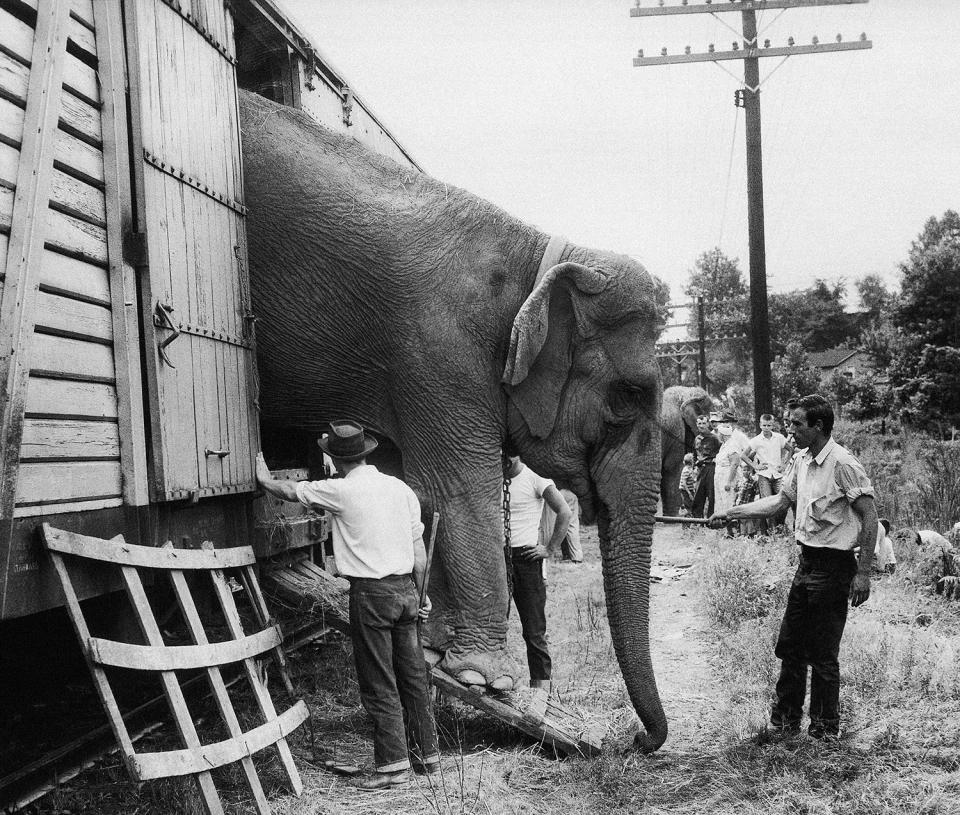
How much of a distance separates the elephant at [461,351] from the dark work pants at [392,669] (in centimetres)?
40

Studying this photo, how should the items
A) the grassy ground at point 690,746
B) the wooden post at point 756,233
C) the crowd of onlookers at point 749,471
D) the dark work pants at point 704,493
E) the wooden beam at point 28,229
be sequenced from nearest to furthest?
the wooden beam at point 28,229 < the grassy ground at point 690,746 < the crowd of onlookers at point 749,471 < the wooden post at point 756,233 < the dark work pants at point 704,493

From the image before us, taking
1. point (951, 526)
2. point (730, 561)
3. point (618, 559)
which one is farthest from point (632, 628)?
point (951, 526)

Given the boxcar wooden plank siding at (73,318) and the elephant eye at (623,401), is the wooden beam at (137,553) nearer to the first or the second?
the boxcar wooden plank siding at (73,318)

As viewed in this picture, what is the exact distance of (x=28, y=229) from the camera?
11.3 ft

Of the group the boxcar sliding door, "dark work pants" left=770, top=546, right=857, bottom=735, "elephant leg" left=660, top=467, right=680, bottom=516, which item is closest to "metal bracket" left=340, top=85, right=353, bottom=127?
the boxcar sliding door

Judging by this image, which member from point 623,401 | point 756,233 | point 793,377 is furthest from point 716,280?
point 623,401

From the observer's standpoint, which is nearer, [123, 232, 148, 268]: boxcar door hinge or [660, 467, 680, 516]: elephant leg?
[123, 232, 148, 268]: boxcar door hinge

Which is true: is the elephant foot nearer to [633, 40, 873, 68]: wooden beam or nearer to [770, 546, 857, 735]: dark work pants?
[770, 546, 857, 735]: dark work pants

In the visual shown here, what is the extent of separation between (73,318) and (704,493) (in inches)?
542

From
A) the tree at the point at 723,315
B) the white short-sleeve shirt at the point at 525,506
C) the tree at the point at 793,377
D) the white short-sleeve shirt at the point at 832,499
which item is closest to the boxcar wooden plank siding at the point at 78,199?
the white short-sleeve shirt at the point at 525,506

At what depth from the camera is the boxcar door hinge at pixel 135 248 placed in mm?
4199

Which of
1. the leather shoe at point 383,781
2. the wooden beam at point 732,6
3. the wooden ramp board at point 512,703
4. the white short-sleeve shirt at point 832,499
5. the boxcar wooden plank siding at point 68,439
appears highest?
the wooden beam at point 732,6

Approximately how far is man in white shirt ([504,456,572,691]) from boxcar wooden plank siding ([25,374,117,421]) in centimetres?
286

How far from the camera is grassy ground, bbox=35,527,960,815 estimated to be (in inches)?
176
